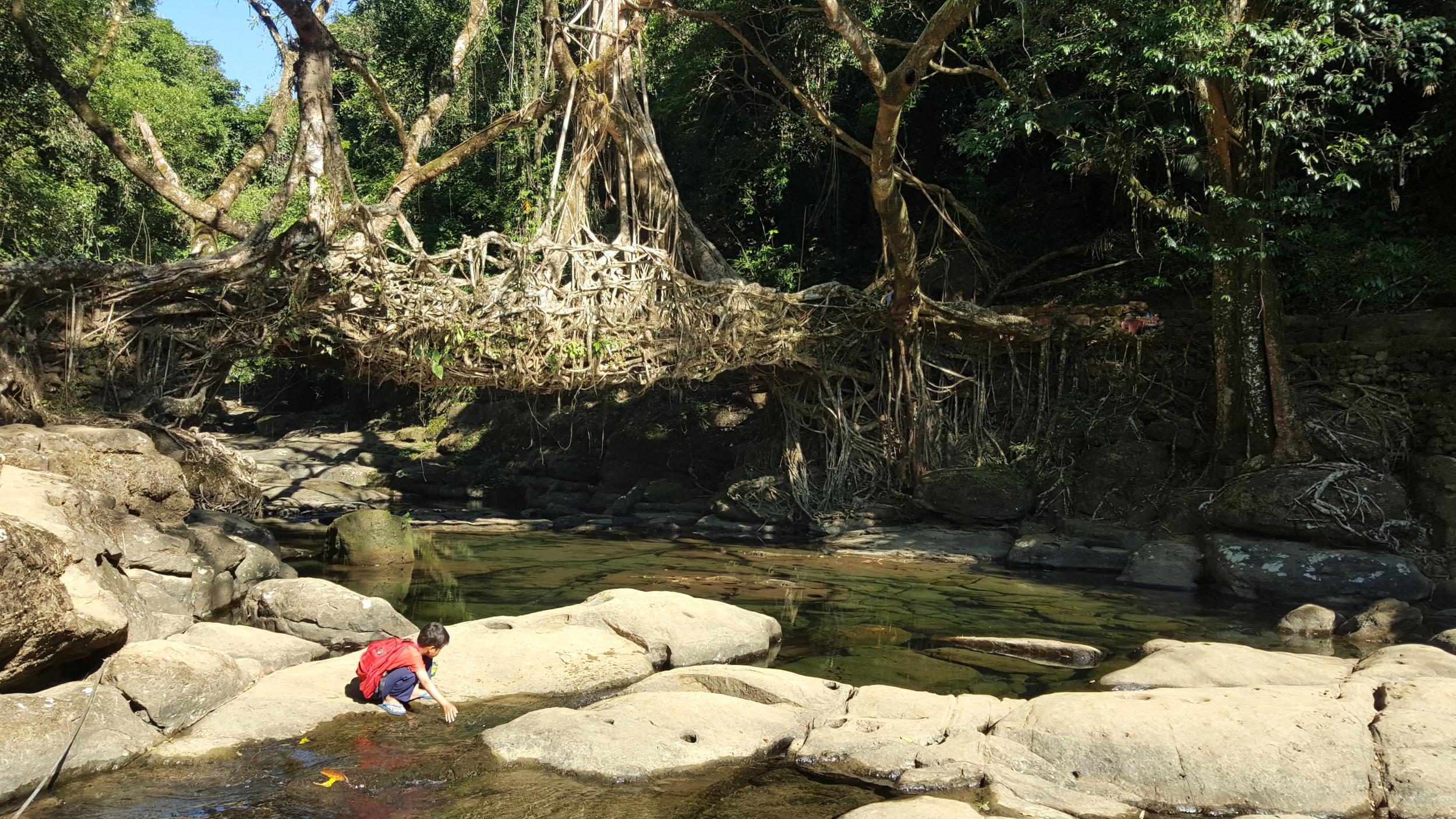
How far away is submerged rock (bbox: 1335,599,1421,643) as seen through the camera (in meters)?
7.01

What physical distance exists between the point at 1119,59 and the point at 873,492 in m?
5.88

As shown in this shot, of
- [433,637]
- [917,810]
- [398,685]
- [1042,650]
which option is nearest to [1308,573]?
[1042,650]

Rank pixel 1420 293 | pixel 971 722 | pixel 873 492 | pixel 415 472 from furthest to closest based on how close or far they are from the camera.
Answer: pixel 415 472, pixel 873 492, pixel 1420 293, pixel 971 722

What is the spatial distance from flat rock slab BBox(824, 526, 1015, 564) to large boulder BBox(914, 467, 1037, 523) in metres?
0.19

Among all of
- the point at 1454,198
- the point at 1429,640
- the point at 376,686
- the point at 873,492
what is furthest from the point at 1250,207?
the point at 376,686

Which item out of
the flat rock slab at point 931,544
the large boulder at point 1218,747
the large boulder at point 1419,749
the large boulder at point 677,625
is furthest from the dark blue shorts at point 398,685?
the flat rock slab at point 931,544

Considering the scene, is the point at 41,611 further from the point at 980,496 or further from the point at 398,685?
the point at 980,496

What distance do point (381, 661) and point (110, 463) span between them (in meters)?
3.99

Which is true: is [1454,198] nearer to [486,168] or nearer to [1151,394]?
[1151,394]

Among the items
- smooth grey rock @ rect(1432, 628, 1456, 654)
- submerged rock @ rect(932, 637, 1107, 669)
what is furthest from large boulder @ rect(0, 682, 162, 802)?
smooth grey rock @ rect(1432, 628, 1456, 654)

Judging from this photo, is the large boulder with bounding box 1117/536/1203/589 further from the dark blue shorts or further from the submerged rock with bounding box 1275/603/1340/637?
the dark blue shorts

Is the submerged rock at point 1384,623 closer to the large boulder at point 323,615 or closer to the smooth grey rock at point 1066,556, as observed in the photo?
the smooth grey rock at point 1066,556

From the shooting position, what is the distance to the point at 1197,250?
10.0m

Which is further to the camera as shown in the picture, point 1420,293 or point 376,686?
point 1420,293
